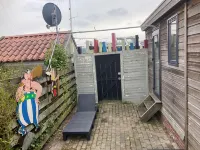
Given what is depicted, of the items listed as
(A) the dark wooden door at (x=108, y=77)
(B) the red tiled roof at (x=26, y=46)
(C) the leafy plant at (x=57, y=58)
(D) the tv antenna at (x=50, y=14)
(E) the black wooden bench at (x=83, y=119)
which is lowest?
(E) the black wooden bench at (x=83, y=119)

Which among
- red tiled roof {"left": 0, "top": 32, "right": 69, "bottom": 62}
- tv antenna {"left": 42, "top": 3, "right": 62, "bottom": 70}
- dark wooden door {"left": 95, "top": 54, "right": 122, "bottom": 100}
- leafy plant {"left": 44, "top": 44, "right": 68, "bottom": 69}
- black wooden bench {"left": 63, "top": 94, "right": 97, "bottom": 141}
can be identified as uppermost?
tv antenna {"left": 42, "top": 3, "right": 62, "bottom": 70}

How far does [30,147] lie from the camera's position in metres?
4.79

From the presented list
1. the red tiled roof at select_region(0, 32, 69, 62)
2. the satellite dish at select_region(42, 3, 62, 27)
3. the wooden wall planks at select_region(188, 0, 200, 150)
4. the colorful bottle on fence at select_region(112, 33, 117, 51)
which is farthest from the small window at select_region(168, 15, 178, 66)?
the red tiled roof at select_region(0, 32, 69, 62)

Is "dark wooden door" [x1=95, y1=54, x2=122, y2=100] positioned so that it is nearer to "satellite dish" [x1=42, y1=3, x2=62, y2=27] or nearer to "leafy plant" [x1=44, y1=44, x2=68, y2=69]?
"satellite dish" [x1=42, y1=3, x2=62, y2=27]

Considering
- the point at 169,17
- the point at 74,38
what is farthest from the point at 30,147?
the point at 74,38

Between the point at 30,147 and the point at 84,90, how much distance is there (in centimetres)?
547

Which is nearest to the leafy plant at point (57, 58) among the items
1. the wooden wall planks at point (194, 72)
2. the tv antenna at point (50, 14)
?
the tv antenna at point (50, 14)

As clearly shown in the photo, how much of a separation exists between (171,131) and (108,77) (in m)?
5.27

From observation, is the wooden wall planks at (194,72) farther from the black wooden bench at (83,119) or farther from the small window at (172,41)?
the black wooden bench at (83,119)

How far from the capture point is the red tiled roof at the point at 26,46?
8180 mm

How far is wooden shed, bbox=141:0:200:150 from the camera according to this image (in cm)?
400

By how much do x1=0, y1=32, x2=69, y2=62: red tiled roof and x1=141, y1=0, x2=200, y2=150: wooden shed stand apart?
4519mm

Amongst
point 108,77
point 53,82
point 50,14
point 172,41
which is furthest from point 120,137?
point 50,14

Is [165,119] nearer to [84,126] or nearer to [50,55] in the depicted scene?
[84,126]
